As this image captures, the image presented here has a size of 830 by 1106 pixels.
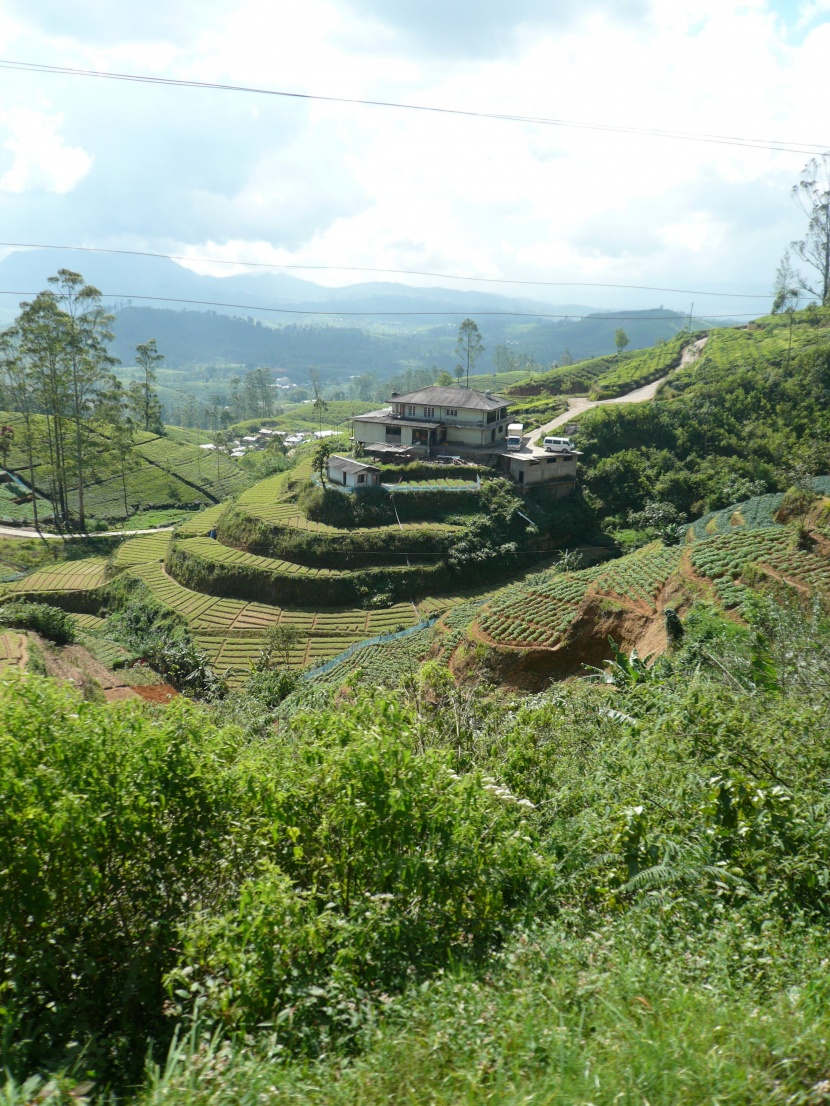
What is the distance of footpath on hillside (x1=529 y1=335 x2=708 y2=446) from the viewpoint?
180ft

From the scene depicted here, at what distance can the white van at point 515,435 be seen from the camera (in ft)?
159

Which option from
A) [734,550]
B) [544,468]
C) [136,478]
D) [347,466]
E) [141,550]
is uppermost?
[347,466]

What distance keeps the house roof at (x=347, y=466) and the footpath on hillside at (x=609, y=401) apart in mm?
14322

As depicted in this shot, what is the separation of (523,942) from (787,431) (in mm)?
48991

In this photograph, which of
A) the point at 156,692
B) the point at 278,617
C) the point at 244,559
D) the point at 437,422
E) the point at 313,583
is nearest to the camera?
the point at 156,692

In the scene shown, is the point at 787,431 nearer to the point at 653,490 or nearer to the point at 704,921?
the point at 653,490

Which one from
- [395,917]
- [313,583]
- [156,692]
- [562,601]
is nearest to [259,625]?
[313,583]

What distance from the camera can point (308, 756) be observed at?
7.69 metres

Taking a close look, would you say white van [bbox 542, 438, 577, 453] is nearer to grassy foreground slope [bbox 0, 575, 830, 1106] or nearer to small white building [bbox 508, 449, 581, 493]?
small white building [bbox 508, 449, 581, 493]

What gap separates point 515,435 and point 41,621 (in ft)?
111

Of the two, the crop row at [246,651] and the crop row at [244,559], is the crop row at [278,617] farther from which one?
the crop row at [244,559]

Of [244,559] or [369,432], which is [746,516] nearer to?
[244,559]

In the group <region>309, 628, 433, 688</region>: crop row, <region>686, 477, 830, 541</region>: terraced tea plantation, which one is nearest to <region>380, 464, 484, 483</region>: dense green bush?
<region>309, 628, 433, 688</region>: crop row

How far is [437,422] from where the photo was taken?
4841 cm
